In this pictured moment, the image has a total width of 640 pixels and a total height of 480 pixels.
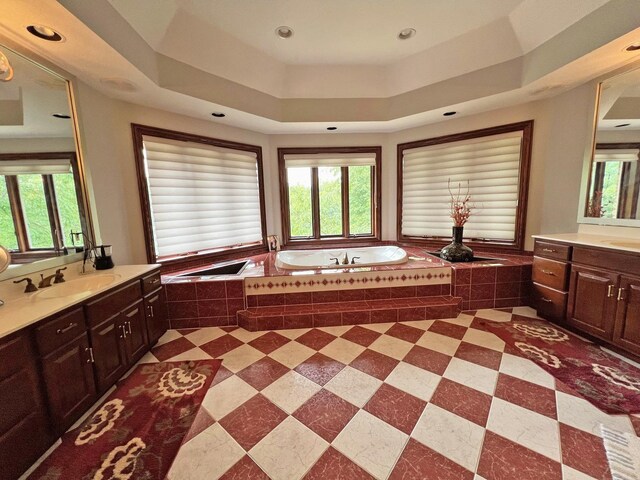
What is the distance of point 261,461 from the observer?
3.95ft

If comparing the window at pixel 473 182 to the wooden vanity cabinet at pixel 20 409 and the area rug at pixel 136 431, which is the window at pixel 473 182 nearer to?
the area rug at pixel 136 431

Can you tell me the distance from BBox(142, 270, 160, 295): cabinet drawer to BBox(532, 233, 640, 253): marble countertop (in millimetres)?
3665

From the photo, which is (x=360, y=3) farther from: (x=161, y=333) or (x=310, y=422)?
(x=161, y=333)

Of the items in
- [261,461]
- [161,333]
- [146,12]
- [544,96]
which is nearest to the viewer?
[261,461]

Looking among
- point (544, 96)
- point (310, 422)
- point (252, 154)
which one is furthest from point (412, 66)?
point (310, 422)

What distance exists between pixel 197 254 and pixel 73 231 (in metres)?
1.23

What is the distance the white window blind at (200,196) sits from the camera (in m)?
2.79

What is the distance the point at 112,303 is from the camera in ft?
5.59

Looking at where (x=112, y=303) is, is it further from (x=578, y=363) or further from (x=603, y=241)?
(x=603, y=241)

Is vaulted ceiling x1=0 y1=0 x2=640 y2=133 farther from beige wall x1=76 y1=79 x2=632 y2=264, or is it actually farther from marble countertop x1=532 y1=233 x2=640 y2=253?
marble countertop x1=532 y1=233 x2=640 y2=253

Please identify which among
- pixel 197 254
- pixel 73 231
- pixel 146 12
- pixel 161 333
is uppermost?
pixel 146 12

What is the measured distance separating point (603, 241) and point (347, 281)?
223 centimetres

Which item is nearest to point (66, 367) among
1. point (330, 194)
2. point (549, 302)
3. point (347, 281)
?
point (347, 281)

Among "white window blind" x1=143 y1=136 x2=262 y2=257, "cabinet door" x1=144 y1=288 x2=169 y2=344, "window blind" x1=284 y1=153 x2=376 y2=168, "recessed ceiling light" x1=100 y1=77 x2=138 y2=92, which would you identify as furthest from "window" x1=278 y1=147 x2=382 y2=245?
"cabinet door" x1=144 y1=288 x2=169 y2=344
